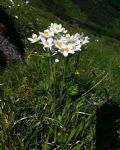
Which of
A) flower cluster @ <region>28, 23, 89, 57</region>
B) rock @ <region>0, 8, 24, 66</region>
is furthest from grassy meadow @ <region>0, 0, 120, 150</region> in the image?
rock @ <region>0, 8, 24, 66</region>

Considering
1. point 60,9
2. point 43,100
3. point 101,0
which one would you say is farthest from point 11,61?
point 101,0

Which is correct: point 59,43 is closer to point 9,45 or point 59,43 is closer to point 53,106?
point 53,106

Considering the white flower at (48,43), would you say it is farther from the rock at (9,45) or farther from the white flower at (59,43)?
the rock at (9,45)

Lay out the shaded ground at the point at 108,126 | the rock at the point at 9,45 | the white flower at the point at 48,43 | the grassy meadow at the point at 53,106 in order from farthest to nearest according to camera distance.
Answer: the rock at the point at 9,45 → the shaded ground at the point at 108,126 → the white flower at the point at 48,43 → the grassy meadow at the point at 53,106

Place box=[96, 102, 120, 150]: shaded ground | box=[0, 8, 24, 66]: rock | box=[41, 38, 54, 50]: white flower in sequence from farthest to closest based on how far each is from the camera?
box=[0, 8, 24, 66]: rock
box=[96, 102, 120, 150]: shaded ground
box=[41, 38, 54, 50]: white flower

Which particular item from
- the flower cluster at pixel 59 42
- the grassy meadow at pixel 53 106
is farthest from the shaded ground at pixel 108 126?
the flower cluster at pixel 59 42

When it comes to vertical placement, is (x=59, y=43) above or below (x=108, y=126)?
above

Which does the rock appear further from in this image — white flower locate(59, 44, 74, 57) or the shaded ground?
white flower locate(59, 44, 74, 57)

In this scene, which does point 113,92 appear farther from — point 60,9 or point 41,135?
point 60,9

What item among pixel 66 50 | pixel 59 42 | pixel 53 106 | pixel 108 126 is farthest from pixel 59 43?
pixel 108 126

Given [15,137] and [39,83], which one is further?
[39,83]

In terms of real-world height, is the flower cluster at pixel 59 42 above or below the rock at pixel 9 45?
above
